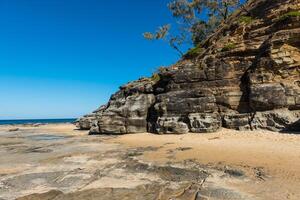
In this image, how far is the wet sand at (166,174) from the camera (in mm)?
8805

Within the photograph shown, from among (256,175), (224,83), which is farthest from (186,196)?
(224,83)

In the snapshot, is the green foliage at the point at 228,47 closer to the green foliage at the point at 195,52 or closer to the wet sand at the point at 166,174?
the green foliage at the point at 195,52

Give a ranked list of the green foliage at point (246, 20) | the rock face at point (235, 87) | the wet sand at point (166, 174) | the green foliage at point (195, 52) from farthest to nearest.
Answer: the green foliage at point (195, 52) < the green foliage at point (246, 20) < the rock face at point (235, 87) < the wet sand at point (166, 174)

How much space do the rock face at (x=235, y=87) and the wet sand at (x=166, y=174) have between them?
5759 mm

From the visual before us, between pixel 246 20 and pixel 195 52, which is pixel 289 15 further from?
pixel 195 52

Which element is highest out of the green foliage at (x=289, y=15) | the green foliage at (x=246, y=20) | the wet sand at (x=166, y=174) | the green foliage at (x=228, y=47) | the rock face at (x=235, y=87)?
the green foliage at (x=246, y=20)

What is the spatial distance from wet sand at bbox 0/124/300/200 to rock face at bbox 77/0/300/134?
5.76 m

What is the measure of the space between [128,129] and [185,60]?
38.8 ft

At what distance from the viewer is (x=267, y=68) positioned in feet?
78.1

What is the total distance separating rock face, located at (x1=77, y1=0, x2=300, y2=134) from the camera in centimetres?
→ 2256

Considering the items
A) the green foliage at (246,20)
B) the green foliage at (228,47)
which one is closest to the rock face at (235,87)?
the green foliage at (246,20)

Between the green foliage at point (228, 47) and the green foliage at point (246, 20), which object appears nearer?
the green foliage at point (228, 47)

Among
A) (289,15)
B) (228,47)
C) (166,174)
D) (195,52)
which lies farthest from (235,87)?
(166,174)

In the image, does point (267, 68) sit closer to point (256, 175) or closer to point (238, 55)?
point (238, 55)
